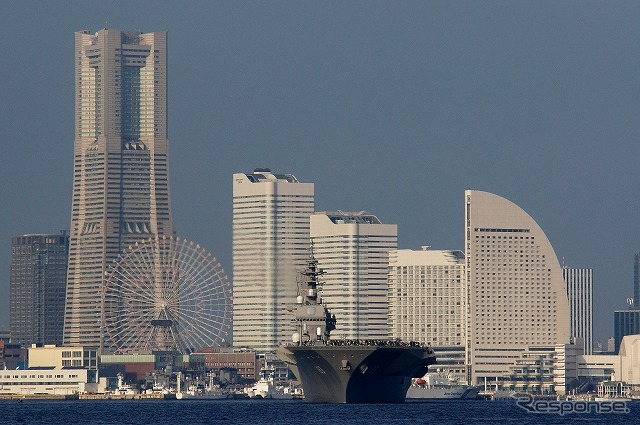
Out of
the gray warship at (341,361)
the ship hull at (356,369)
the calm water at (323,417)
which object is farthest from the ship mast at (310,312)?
the calm water at (323,417)

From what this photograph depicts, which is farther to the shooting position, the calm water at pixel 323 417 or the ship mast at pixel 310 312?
the ship mast at pixel 310 312

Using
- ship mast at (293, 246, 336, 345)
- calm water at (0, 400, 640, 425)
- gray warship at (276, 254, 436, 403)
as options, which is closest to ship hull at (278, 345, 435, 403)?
gray warship at (276, 254, 436, 403)

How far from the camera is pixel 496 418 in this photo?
168m

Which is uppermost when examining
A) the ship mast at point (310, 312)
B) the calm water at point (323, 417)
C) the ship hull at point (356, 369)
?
the ship mast at point (310, 312)

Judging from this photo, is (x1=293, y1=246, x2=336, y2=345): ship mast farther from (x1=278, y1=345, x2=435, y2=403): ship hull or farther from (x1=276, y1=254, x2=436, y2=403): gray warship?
(x1=278, y1=345, x2=435, y2=403): ship hull

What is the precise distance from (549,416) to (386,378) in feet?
56.9

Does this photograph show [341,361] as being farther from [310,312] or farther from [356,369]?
[310,312]

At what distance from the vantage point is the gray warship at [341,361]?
Result: 6673 inches

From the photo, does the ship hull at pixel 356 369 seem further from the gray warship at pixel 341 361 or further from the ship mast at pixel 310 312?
the ship mast at pixel 310 312

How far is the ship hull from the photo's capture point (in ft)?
555

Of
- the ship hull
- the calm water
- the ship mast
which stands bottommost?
the calm water

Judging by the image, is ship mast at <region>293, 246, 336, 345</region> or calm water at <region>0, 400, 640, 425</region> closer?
calm water at <region>0, 400, 640, 425</region>

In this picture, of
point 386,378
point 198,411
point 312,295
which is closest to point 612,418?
point 386,378

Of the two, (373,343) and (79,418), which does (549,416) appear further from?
(79,418)
